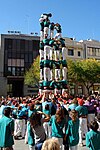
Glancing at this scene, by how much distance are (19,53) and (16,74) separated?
14.9 feet

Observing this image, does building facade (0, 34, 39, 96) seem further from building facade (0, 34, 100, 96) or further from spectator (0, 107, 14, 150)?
spectator (0, 107, 14, 150)

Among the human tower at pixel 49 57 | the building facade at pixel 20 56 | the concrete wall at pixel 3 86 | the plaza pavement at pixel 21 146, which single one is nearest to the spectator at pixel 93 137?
the plaza pavement at pixel 21 146

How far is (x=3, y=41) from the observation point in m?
54.8

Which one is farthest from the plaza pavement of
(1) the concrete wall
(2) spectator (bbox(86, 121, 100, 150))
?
(1) the concrete wall

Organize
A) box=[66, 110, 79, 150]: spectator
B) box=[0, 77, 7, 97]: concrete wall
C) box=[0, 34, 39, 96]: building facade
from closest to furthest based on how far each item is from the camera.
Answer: box=[66, 110, 79, 150]: spectator < box=[0, 77, 7, 97]: concrete wall < box=[0, 34, 39, 96]: building facade

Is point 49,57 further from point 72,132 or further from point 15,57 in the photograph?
point 15,57

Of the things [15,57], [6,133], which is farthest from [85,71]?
[6,133]

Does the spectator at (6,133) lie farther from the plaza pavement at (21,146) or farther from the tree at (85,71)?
the tree at (85,71)

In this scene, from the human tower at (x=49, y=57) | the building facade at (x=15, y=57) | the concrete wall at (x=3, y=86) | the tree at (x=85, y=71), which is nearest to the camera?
the human tower at (x=49, y=57)

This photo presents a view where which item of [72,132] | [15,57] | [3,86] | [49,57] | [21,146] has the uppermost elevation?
[15,57]

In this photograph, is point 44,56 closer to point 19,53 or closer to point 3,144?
point 3,144

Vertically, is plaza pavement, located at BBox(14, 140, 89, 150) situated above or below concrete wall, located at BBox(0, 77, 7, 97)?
below

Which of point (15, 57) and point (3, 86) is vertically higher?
point (15, 57)

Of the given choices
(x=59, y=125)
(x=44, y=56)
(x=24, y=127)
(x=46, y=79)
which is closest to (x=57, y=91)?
(x=46, y=79)
